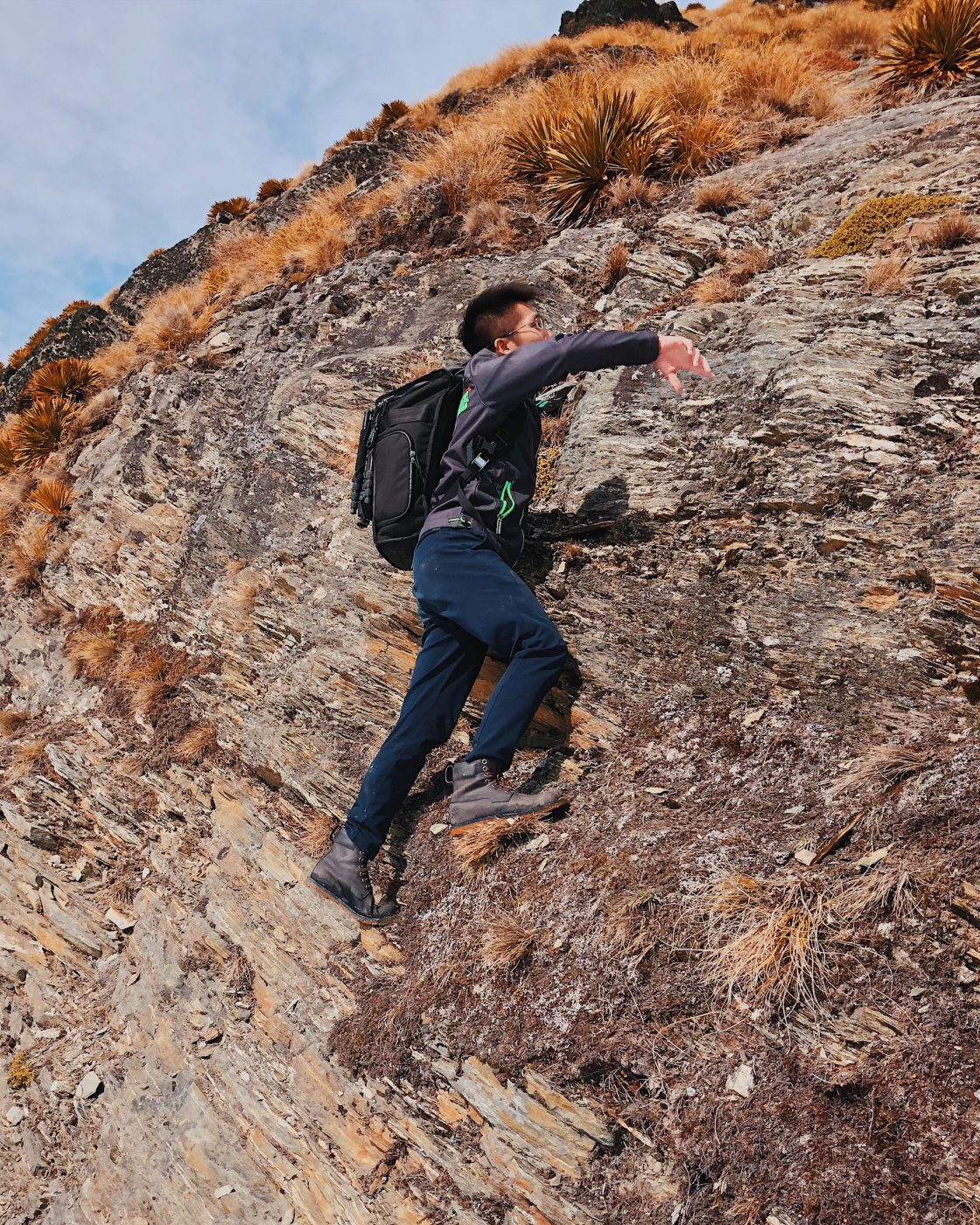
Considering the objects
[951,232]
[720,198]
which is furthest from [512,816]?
[720,198]

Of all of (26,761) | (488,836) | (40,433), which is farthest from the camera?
(40,433)

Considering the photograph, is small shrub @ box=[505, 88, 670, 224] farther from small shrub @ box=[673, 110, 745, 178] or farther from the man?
the man

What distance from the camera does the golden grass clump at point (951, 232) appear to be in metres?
5.22

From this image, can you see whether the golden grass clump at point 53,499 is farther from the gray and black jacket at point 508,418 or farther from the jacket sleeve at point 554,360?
the jacket sleeve at point 554,360

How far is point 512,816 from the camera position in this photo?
13.4 feet

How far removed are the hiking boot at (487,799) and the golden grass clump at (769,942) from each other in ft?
3.29

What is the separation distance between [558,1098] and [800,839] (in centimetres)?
155

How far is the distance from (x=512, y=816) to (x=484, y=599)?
1.18 m

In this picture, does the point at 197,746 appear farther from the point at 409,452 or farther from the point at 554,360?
the point at 554,360

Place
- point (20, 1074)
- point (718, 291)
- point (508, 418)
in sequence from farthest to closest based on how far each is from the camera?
point (20, 1074)
point (718, 291)
point (508, 418)

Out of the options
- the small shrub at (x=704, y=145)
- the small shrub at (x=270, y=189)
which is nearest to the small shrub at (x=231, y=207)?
the small shrub at (x=270, y=189)

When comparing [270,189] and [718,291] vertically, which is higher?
[270,189]

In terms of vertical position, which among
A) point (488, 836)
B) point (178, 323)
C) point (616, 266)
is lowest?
point (488, 836)

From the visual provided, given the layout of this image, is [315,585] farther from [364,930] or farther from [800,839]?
[800,839]
